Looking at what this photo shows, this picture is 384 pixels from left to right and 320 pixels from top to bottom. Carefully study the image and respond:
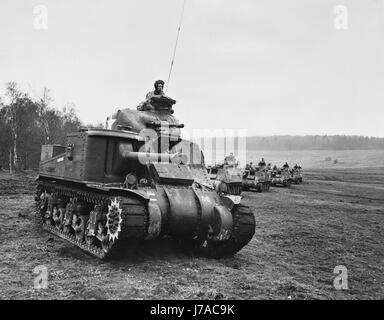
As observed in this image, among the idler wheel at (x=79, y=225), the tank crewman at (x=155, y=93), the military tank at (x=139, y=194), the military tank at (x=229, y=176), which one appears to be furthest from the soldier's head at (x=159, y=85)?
the military tank at (x=229, y=176)

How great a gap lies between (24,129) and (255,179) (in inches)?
978

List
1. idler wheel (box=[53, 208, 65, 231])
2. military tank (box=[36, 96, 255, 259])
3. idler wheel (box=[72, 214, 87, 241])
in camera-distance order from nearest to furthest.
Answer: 1. military tank (box=[36, 96, 255, 259])
2. idler wheel (box=[72, 214, 87, 241])
3. idler wheel (box=[53, 208, 65, 231])

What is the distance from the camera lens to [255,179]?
33156 millimetres

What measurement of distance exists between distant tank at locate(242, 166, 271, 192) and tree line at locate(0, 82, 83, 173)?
1955 cm

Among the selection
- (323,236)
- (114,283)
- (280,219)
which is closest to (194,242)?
(114,283)

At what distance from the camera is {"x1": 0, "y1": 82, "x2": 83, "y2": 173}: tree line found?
134 ft

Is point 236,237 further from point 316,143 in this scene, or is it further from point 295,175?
point 316,143

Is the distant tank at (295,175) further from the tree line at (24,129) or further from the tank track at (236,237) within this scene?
the tank track at (236,237)

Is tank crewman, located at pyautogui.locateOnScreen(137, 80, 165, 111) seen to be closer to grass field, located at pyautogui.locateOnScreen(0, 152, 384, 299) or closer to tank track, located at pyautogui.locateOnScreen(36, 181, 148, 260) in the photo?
tank track, located at pyautogui.locateOnScreen(36, 181, 148, 260)

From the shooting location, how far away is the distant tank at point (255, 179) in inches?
1303

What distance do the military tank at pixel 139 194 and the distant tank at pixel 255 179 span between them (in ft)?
74.1

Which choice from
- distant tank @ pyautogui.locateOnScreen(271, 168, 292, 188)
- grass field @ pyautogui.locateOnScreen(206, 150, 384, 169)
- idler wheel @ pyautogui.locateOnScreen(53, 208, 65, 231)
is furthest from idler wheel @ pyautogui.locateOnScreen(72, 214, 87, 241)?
grass field @ pyautogui.locateOnScreen(206, 150, 384, 169)

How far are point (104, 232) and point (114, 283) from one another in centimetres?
188
